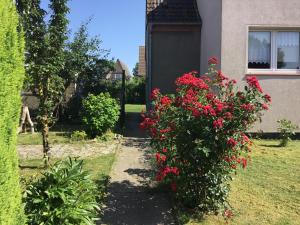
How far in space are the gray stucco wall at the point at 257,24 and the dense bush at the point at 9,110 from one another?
27.6 feet

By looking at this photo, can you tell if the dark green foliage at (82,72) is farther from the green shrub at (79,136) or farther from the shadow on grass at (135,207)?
the shadow on grass at (135,207)

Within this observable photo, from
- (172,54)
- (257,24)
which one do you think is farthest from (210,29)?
(172,54)

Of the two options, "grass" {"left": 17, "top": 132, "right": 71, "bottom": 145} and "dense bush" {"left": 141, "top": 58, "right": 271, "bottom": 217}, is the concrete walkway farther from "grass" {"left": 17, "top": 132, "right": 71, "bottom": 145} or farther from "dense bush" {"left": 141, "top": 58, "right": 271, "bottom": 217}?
"grass" {"left": 17, "top": 132, "right": 71, "bottom": 145}

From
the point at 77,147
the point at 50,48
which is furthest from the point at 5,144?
the point at 77,147

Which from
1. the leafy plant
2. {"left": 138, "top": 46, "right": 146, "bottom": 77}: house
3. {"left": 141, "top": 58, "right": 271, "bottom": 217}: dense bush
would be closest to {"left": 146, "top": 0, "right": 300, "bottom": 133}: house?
the leafy plant

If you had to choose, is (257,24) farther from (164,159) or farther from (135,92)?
(135,92)

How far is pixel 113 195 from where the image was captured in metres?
7.13

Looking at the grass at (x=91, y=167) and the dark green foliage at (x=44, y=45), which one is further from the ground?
the dark green foliage at (x=44, y=45)

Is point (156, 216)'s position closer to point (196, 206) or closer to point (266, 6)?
point (196, 206)

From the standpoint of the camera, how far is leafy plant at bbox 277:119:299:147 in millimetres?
11039

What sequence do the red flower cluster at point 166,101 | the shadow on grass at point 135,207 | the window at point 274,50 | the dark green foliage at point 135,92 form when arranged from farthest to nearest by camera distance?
the dark green foliage at point 135,92 → the window at point 274,50 → the red flower cluster at point 166,101 → the shadow on grass at point 135,207

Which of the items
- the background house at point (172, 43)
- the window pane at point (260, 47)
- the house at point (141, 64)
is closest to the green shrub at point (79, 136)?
the background house at point (172, 43)

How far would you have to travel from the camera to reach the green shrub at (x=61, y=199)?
5.24m

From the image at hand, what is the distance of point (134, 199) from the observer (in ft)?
23.0
